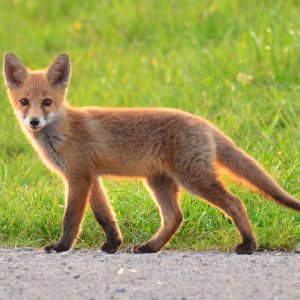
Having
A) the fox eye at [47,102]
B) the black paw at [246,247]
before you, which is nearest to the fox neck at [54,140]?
the fox eye at [47,102]

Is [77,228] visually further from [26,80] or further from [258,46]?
[258,46]

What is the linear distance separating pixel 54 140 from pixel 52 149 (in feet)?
0.23

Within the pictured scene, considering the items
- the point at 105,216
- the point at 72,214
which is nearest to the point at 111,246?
the point at 105,216

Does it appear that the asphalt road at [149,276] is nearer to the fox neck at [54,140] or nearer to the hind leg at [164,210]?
the hind leg at [164,210]

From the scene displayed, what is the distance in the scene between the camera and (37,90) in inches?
249

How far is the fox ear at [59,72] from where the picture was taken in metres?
6.51

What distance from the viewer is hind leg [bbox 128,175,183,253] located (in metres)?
6.13

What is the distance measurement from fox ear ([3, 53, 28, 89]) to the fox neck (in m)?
0.43

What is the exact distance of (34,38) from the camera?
42.5 ft

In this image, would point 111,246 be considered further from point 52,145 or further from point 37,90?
point 37,90

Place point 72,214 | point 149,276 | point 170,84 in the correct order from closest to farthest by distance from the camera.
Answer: point 149,276 → point 72,214 → point 170,84

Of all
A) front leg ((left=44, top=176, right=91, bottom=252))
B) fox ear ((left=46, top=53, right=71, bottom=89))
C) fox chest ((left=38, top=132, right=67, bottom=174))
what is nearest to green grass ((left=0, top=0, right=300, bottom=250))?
front leg ((left=44, top=176, right=91, bottom=252))

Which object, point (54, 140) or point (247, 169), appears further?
point (54, 140)

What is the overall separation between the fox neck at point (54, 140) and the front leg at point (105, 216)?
0.32 metres
